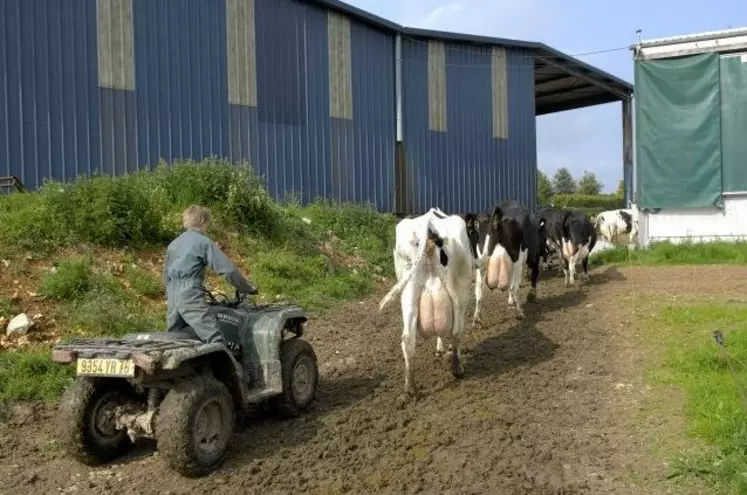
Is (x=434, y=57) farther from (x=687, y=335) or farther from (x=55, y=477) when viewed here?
(x=55, y=477)

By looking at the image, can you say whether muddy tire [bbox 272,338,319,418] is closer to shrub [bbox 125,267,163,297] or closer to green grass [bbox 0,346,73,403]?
green grass [bbox 0,346,73,403]

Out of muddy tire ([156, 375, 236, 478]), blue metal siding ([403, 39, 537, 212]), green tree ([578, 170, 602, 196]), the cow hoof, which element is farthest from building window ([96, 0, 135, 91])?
green tree ([578, 170, 602, 196])

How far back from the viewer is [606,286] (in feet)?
46.9

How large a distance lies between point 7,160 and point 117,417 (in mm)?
9666

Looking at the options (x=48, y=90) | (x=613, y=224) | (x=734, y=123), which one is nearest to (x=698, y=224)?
(x=734, y=123)

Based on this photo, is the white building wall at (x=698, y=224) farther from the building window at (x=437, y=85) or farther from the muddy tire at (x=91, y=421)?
the muddy tire at (x=91, y=421)

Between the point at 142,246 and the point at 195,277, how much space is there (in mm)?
6464

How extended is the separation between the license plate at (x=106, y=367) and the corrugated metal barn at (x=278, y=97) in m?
9.71

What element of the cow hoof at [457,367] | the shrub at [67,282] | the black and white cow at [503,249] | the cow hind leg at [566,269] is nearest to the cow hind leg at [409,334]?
the cow hoof at [457,367]

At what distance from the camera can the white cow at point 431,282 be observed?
7711 millimetres

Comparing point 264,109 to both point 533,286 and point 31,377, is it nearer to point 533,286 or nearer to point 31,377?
point 533,286

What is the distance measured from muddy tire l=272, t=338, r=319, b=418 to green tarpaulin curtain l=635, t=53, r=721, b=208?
1541 cm

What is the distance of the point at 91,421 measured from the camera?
5770 millimetres

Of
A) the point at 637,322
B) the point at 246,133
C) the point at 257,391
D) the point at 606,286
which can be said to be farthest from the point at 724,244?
the point at 257,391
